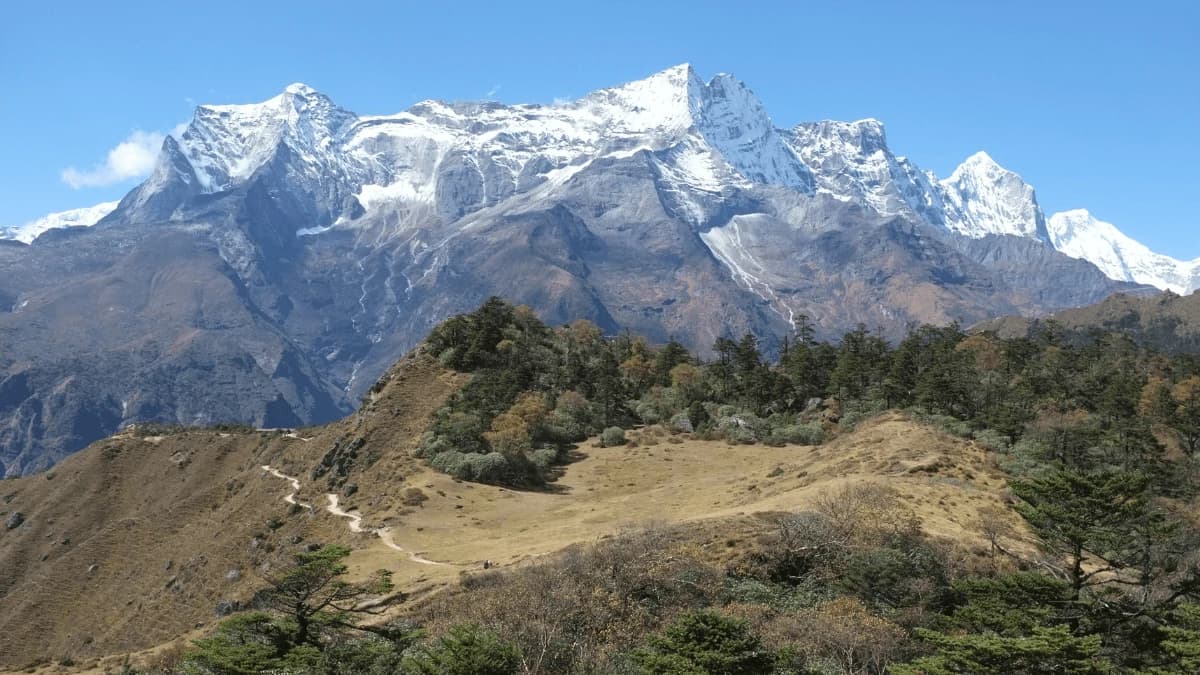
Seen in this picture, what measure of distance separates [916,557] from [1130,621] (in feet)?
24.2

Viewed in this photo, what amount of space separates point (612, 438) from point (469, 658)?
56.0 metres

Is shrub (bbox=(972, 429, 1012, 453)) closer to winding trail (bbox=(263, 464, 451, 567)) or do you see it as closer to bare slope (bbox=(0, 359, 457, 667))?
winding trail (bbox=(263, 464, 451, 567))

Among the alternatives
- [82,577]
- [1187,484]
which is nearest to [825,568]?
[1187,484]

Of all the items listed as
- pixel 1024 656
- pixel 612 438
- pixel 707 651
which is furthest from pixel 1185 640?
pixel 612 438

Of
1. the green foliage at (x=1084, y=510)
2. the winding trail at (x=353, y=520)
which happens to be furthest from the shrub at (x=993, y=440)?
the winding trail at (x=353, y=520)

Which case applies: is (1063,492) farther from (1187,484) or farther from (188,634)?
(188,634)

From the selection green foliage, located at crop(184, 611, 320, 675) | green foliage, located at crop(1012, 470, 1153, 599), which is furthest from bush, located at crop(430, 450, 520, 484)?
green foliage, located at crop(1012, 470, 1153, 599)

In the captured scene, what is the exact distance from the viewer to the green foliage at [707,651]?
22.2m

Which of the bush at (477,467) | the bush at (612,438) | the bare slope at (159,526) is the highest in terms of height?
the bush at (612,438)

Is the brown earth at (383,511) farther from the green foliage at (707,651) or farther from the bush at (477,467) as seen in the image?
the green foliage at (707,651)

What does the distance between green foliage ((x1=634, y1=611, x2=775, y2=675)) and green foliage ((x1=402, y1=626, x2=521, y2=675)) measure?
3.73m

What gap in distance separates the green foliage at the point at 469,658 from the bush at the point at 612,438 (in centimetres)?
5391

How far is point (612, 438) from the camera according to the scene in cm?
7938

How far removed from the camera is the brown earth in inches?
1826
